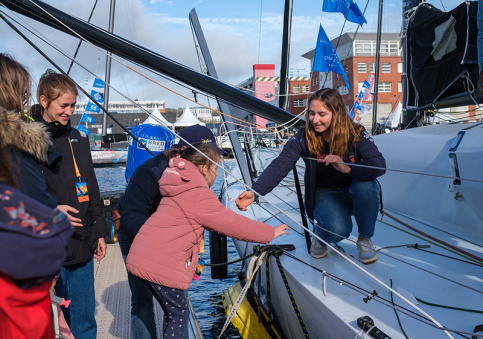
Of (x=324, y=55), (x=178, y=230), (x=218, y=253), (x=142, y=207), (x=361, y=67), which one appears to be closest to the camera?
(x=178, y=230)

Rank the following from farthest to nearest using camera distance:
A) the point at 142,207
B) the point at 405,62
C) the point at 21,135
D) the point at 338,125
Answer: the point at 405,62 < the point at 338,125 < the point at 142,207 < the point at 21,135

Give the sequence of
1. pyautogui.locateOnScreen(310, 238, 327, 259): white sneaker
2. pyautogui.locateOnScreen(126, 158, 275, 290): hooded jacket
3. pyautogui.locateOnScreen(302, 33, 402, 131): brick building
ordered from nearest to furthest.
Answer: pyautogui.locateOnScreen(126, 158, 275, 290): hooded jacket
pyautogui.locateOnScreen(310, 238, 327, 259): white sneaker
pyautogui.locateOnScreen(302, 33, 402, 131): brick building

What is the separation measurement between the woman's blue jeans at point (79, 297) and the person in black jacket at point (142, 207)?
328 mm

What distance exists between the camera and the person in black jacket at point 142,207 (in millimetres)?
2734

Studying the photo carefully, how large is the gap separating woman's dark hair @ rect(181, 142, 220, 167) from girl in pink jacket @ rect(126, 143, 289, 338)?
0.13ft

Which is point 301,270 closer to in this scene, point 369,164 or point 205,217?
point 369,164

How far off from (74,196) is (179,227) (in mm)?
649

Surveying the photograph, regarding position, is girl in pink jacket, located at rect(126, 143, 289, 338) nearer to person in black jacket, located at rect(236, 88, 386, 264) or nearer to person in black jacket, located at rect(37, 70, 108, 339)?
person in black jacket, located at rect(37, 70, 108, 339)

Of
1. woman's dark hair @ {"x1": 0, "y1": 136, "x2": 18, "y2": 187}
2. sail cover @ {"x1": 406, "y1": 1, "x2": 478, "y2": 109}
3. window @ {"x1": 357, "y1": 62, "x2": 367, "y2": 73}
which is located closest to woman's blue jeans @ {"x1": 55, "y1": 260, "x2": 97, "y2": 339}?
woman's dark hair @ {"x1": 0, "y1": 136, "x2": 18, "y2": 187}

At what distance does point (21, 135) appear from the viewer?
1.50 m

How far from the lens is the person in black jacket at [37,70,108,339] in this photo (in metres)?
2.42

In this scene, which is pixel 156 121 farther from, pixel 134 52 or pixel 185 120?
pixel 185 120

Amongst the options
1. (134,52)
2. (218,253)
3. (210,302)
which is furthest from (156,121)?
(134,52)

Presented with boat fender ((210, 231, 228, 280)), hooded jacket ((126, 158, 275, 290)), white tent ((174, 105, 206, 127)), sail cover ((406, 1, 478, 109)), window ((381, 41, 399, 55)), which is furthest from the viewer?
window ((381, 41, 399, 55))
